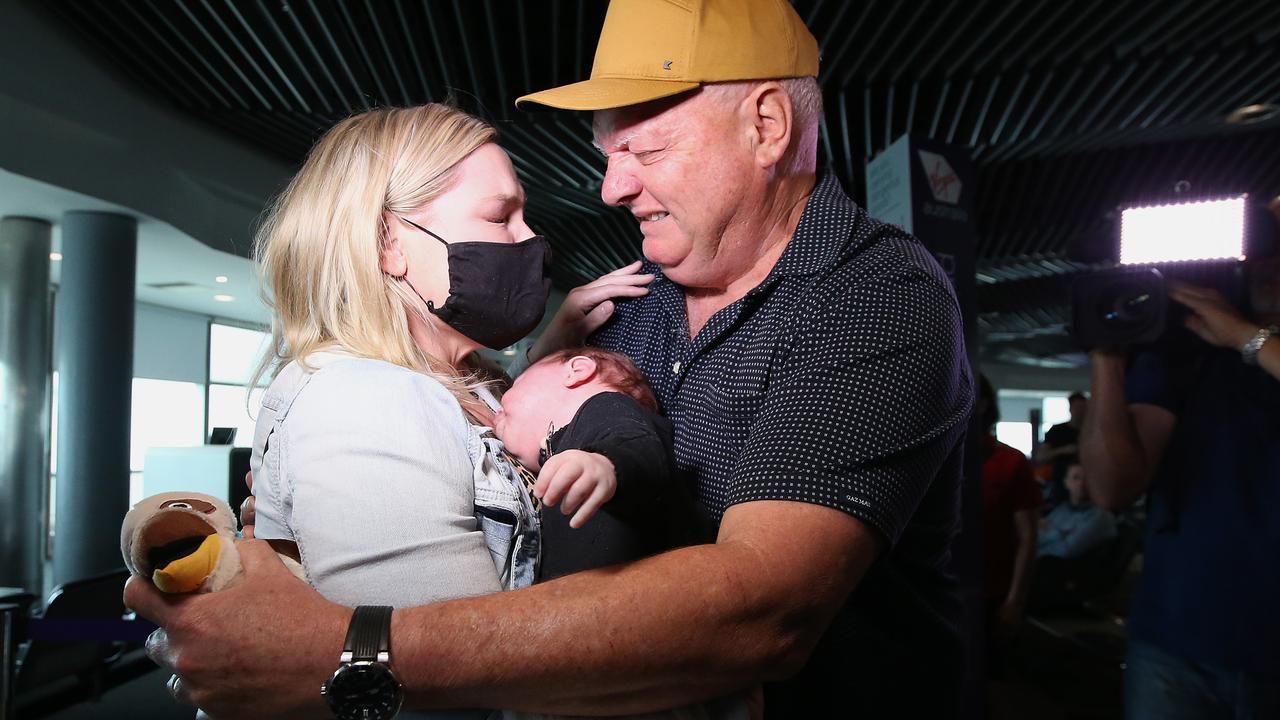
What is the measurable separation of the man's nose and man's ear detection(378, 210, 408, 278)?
35 centimetres

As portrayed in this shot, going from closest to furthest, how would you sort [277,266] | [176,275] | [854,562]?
1. [854,562]
2. [277,266]
3. [176,275]

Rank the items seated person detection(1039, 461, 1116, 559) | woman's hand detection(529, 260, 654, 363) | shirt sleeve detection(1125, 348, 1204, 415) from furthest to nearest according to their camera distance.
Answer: seated person detection(1039, 461, 1116, 559) < shirt sleeve detection(1125, 348, 1204, 415) < woman's hand detection(529, 260, 654, 363)

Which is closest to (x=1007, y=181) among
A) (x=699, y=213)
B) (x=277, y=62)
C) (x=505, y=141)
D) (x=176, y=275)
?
(x=505, y=141)

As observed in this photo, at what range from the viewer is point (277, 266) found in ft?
4.53

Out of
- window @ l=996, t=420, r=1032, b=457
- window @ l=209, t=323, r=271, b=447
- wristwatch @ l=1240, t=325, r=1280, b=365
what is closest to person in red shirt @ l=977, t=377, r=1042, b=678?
wristwatch @ l=1240, t=325, r=1280, b=365

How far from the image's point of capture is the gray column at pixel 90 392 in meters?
6.00

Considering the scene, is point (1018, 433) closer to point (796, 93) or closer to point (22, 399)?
point (22, 399)

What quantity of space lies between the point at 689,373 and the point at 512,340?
1.12 ft

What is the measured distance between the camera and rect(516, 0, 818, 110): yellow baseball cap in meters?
1.37

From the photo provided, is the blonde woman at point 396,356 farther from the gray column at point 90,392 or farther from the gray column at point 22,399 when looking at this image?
the gray column at point 22,399

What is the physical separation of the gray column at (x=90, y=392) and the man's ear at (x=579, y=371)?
597 cm

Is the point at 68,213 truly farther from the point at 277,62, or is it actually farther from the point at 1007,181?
the point at 1007,181

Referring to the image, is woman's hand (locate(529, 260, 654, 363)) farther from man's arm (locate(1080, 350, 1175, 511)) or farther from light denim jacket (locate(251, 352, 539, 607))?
man's arm (locate(1080, 350, 1175, 511))

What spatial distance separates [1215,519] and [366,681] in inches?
80.2
